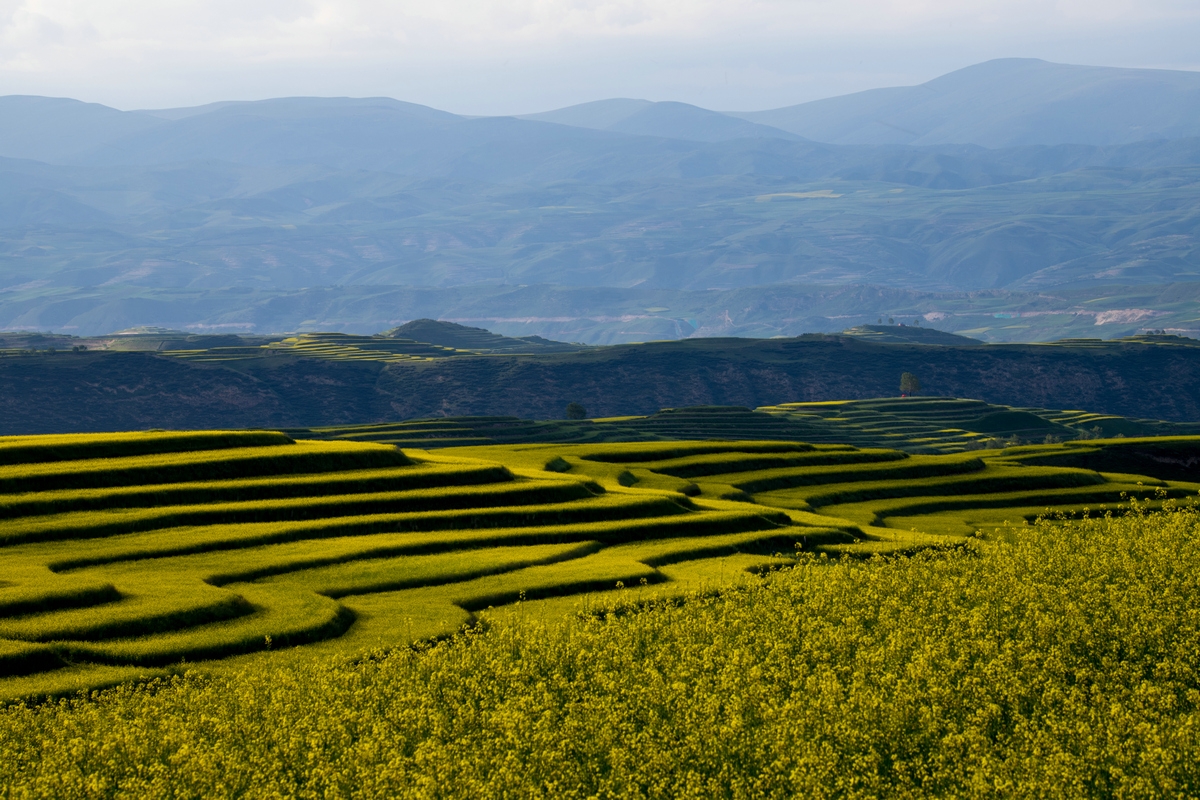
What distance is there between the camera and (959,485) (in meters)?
92.2

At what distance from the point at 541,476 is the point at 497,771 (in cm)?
4983

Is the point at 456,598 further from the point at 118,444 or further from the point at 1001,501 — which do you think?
the point at 1001,501

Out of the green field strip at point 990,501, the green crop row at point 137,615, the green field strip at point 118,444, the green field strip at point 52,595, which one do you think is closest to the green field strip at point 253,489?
the green field strip at point 118,444

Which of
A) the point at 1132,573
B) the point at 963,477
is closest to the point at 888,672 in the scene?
the point at 1132,573

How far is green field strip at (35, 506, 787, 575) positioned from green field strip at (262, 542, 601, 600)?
4.39 ft

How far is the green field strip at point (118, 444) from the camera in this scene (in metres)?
69.8

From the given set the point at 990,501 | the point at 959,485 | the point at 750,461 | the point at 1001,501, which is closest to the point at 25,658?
the point at 750,461

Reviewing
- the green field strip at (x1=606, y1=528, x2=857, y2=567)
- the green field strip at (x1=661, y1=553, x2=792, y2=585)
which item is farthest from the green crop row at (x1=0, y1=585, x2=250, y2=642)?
the green field strip at (x1=606, y1=528, x2=857, y2=567)

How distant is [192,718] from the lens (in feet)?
112

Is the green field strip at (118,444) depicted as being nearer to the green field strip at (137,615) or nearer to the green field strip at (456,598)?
the green field strip at (137,615)

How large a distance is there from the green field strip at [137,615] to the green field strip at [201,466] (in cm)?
1806

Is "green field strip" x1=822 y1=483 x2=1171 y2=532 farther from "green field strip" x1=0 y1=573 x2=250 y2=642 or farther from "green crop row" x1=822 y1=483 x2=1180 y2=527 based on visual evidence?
"green field strip" x1=0 y1=573 x2=250 y2=642

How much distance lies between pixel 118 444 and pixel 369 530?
2137cm

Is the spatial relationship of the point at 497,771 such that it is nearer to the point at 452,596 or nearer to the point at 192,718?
the point at 192,718
